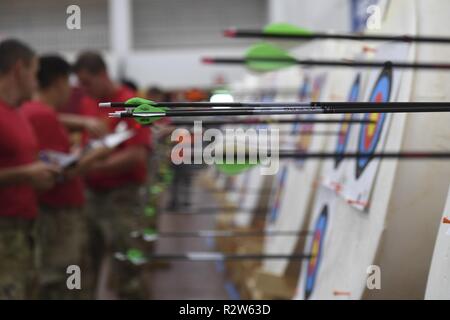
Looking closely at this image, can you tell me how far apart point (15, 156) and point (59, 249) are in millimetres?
418

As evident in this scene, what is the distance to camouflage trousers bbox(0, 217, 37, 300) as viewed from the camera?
4.83ft

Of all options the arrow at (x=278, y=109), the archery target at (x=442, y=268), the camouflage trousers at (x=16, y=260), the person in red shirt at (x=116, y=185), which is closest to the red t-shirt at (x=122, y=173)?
the person in red shirt at (x=116, y=185)

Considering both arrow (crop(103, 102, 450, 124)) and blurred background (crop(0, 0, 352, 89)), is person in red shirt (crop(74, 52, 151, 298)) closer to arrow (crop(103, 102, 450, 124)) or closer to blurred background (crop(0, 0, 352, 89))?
arrow (crop(103, 102, 450, 124))

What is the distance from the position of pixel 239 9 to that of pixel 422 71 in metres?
7.98

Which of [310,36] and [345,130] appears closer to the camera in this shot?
[310,36]

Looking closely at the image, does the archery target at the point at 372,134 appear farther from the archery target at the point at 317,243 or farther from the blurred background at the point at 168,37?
the blurred background at the point at 168,37

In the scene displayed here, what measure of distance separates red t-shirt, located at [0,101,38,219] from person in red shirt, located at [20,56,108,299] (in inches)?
10.0

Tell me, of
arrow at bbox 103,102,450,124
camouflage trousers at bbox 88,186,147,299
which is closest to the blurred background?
camouflage trousers at bbox 88,186,147,299

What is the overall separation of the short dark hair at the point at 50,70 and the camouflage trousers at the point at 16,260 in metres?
0.65

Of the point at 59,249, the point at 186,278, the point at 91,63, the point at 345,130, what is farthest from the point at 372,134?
the point at 186,278

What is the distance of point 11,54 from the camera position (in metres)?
1.63

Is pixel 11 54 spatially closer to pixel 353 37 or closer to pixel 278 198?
pixel 353 37
